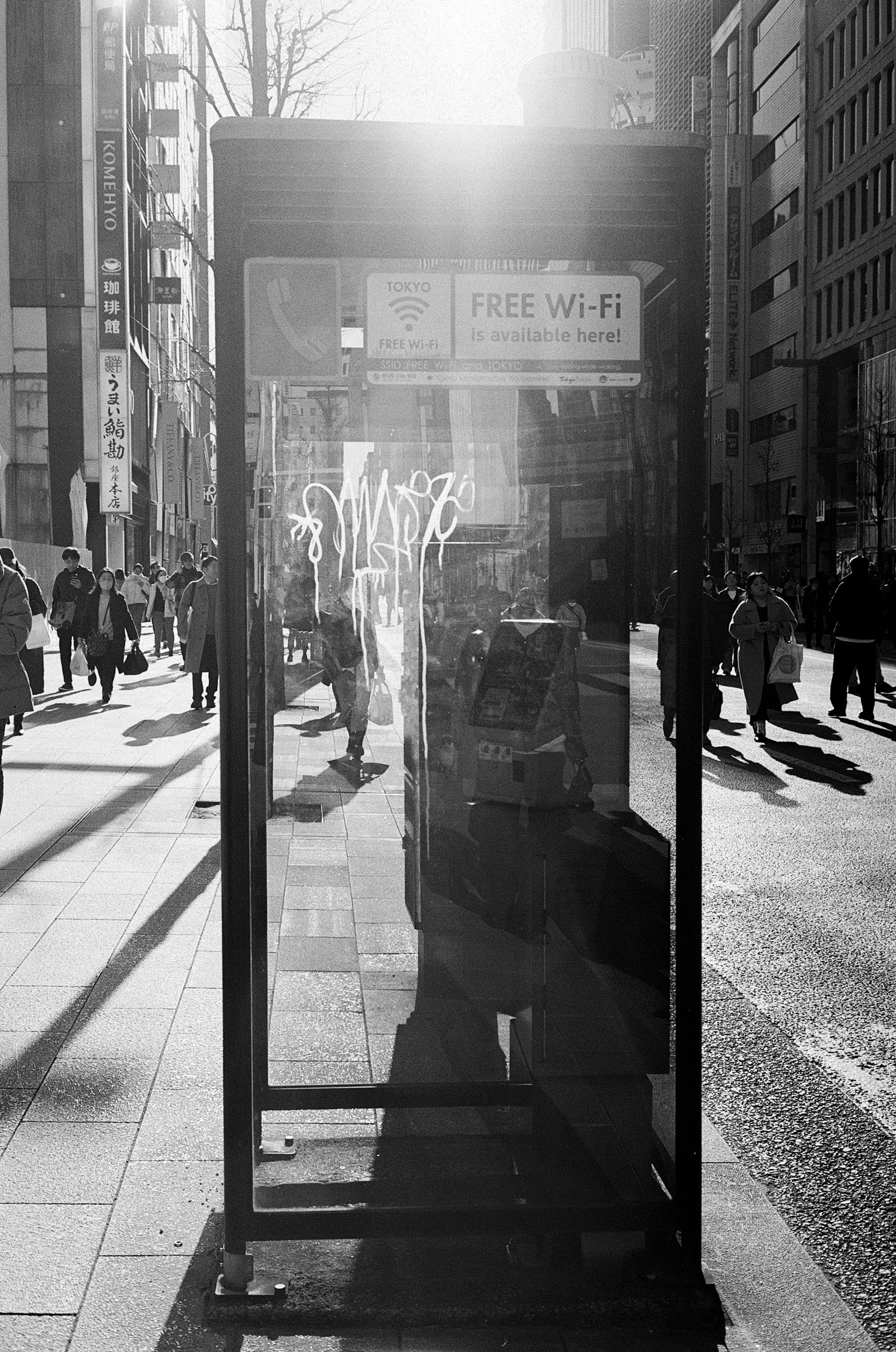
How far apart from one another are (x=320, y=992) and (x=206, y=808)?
5791 millimetres

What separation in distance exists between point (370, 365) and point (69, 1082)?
2435 mm

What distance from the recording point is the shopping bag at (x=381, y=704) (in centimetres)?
425

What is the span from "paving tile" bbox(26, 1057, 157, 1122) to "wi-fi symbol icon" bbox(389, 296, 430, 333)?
7.84 feet

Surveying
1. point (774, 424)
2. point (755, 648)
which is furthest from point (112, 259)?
point (774, 424)

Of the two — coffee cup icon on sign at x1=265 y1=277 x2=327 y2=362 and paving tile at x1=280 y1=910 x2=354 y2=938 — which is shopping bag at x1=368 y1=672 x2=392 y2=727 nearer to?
paving tile at x1=280 y1=910 x2=354 y2=938

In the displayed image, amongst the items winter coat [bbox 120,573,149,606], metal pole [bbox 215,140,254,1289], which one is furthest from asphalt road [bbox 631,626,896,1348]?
winter coat [bbox 120,573,149,606]

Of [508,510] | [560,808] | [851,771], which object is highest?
[508,510]

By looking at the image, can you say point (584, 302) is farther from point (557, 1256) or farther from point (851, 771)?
point (851, 771)

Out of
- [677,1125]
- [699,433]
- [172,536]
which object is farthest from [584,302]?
[172,536]

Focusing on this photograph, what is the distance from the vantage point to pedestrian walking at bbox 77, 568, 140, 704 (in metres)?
17.5

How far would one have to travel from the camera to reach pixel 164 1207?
11.9 ft

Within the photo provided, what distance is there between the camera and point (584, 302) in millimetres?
3471

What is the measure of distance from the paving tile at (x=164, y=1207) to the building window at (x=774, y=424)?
220 feet

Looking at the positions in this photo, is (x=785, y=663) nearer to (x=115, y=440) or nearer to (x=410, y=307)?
(x=410, y=307)
